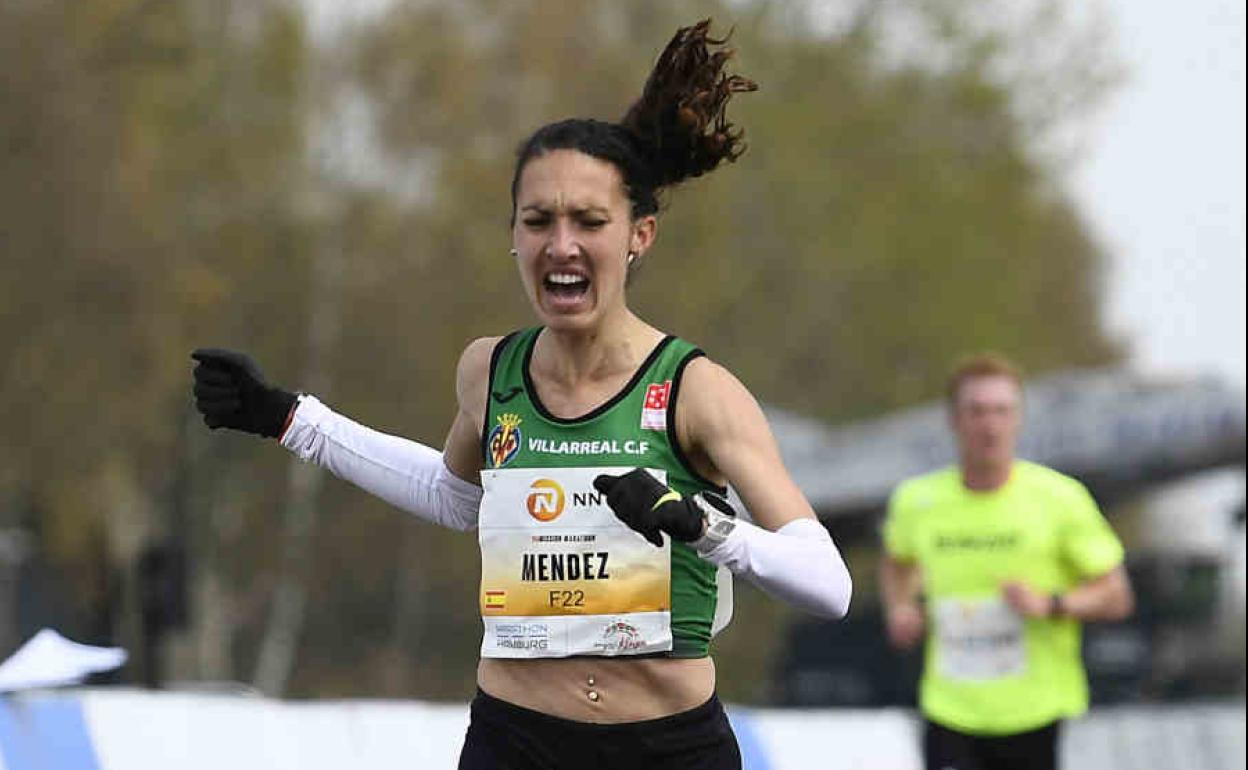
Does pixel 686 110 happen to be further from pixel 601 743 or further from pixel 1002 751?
pixel 1002 751

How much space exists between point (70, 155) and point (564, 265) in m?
22.4

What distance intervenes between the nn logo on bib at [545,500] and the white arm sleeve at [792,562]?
357 millimetres

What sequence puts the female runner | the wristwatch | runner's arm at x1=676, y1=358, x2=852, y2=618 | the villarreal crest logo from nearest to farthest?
1. the wristwatch
2. runner's arm at x1=676, y1=358, x2=852, y2=618
3. the female runner
4. the villarreal crest logo

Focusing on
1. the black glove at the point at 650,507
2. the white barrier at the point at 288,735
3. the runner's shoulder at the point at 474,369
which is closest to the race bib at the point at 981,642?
the white barrier at the point at 288,735

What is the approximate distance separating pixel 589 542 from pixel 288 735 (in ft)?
9.03

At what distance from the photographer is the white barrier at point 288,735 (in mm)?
6934

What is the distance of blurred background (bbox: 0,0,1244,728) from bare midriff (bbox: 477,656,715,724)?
20474 millimetres

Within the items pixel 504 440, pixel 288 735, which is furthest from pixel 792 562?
pixel 288 735

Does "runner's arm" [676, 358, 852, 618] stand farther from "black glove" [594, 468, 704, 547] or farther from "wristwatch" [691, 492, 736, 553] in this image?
"black glove" [594, 468, 704, 547]

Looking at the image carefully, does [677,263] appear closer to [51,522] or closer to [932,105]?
[932,105]

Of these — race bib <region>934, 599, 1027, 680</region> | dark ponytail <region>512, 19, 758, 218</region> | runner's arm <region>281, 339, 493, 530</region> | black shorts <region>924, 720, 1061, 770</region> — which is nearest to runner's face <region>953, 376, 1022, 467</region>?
race bib <region>934, 599, 1027, 680</region>

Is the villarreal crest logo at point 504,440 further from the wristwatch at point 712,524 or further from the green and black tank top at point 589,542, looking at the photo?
the wristwatch at point 712,524

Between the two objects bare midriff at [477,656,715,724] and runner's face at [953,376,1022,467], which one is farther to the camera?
runner's face at [953,376,1022,467]

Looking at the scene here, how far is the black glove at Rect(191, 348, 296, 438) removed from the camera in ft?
18.7
